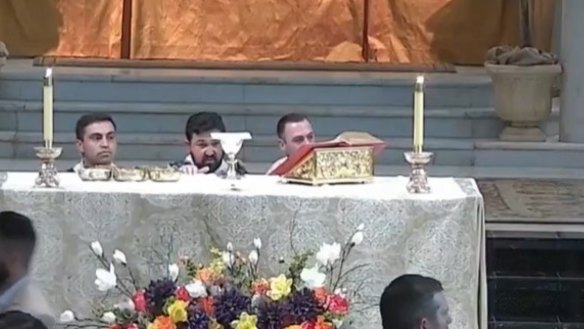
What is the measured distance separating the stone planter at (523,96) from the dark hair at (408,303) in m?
6.28

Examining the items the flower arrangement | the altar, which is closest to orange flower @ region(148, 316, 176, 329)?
the flower arrangement

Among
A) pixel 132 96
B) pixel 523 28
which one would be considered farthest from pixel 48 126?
pixel 523 28

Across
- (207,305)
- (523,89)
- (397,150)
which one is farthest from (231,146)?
(523,89)

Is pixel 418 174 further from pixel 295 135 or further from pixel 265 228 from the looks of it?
pixel 295 135

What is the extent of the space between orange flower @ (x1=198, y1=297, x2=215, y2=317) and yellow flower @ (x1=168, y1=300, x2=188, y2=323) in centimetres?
5

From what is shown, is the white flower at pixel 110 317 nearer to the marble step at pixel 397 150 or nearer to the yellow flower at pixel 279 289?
the yellow flower at pixel 279 289

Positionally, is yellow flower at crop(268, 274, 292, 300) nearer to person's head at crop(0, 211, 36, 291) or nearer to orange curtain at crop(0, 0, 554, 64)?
person's head at crop(0, 211, 36, 291)

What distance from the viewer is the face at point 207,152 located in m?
5.95

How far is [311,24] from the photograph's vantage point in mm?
12383

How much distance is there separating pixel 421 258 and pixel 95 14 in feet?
24.6

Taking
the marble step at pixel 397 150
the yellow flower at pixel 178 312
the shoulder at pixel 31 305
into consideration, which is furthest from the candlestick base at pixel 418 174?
the marble step at pixel 397 150

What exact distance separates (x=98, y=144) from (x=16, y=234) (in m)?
1.27

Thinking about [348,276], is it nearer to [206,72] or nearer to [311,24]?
[206,72]

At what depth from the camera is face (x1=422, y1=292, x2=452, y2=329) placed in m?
3.62
